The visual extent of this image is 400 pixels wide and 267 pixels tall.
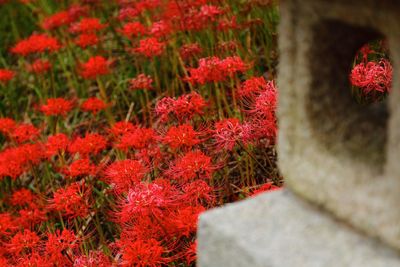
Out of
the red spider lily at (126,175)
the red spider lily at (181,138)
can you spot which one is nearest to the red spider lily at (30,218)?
the red spider lily at (126,175)

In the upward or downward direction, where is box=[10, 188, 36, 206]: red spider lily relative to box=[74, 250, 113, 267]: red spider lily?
downward

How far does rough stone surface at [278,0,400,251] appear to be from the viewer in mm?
1240

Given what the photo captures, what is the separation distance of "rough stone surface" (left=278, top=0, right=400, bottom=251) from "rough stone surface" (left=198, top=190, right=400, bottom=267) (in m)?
0.03

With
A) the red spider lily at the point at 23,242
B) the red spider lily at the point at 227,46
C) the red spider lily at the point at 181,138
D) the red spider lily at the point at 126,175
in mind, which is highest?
the red spider lily at the point at 227,46

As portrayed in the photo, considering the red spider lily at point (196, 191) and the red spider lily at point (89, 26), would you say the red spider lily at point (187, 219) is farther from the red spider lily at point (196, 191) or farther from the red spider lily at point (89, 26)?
the red spider lily at point (89, 26)

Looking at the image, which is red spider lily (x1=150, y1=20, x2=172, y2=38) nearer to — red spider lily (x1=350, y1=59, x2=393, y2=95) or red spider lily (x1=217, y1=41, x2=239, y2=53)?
red spider lily (x1=217, y1=41, x2=239, y2=53)

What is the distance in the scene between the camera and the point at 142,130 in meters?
2.38

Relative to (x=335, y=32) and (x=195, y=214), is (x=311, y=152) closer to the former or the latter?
(x=335, y=32)

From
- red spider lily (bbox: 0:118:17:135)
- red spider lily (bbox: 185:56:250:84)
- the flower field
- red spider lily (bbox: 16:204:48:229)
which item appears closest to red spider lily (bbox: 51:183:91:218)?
the flower field

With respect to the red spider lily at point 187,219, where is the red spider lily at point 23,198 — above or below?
below

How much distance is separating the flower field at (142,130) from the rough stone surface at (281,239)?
50cm

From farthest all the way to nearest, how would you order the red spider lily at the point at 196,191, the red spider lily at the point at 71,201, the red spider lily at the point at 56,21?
the red spider lily at the point at 56,21, the red spider lily at the point at 71,201, the red spider lily at the point at 196,191

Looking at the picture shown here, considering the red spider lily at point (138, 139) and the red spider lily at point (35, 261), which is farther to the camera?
the red spider lily at point (138, 139)

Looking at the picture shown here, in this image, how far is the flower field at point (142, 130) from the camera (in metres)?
2.09
